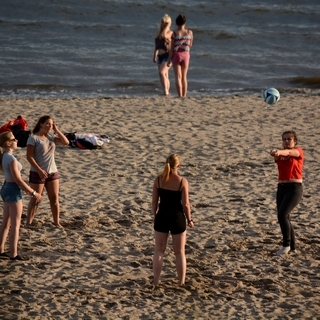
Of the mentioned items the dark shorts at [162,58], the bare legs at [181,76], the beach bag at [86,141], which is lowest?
the beach bag at [86,141]

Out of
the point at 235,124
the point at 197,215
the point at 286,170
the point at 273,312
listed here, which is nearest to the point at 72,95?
the point at 235,124

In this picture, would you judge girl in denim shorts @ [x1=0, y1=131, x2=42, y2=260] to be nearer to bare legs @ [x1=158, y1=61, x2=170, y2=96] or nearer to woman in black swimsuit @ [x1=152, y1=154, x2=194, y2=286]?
woman in black swimsuit @ [x1=152, y1=154, x2=194, y2=286]

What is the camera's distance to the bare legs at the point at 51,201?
10.8 metres

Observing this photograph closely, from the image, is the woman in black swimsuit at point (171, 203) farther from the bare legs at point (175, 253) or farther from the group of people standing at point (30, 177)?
the group of people standing at point (30, 177)

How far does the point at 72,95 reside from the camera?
22.0 metres

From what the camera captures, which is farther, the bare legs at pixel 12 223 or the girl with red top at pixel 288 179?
the girl with red top at pixel 288 179

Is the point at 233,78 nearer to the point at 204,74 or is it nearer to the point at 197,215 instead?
the point at 204,74

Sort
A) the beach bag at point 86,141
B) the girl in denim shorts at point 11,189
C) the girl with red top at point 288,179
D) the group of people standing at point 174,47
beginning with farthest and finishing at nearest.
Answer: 1. the group of people standing at point 174,47
2. the beach bag at point 86,141
3. the girl with red top at point 288,179
4. the girl in denim shorts at point 11,189

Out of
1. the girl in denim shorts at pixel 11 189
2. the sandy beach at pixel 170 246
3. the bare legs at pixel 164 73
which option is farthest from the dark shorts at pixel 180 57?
the girl in denim shorts at pixel 11 189

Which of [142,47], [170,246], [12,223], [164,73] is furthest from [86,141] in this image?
[142,47]

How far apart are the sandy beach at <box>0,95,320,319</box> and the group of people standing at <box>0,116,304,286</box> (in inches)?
10.2

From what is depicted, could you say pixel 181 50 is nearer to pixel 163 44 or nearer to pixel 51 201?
pixel 163 44

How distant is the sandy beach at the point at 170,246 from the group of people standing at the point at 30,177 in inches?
10.8

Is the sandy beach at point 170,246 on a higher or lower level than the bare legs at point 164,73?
lower
